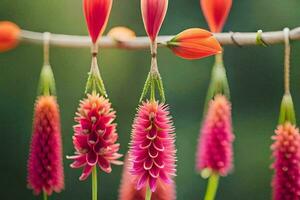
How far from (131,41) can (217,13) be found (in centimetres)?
21

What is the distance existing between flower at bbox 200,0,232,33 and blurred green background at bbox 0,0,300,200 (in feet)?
0.08

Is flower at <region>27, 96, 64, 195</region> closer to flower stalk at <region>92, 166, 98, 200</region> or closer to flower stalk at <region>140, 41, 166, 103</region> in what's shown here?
flower stalk at <region>92, 166, 98, 200</region>

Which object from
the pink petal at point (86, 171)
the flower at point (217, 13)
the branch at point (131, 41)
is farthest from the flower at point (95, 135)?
the flower at point (217, 13)

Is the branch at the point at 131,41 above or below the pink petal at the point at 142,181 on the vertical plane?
above

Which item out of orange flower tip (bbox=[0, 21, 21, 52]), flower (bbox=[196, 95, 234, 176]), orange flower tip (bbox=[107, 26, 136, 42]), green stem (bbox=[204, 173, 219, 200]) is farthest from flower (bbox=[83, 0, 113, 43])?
green stem (bbox=[204, 173, 219, 200])

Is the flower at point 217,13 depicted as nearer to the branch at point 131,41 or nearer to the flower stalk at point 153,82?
the branch at point 131,41

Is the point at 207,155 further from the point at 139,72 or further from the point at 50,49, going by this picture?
the point at 50,49

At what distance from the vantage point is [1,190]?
1524 millimetres

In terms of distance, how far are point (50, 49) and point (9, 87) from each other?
0.13m

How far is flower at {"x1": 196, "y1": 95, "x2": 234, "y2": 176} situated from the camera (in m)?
1.39

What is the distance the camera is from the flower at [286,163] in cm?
133

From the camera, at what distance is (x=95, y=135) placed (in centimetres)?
140

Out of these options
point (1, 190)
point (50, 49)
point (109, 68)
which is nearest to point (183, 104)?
point (109, 68)

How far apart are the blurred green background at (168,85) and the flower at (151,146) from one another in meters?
0.09
